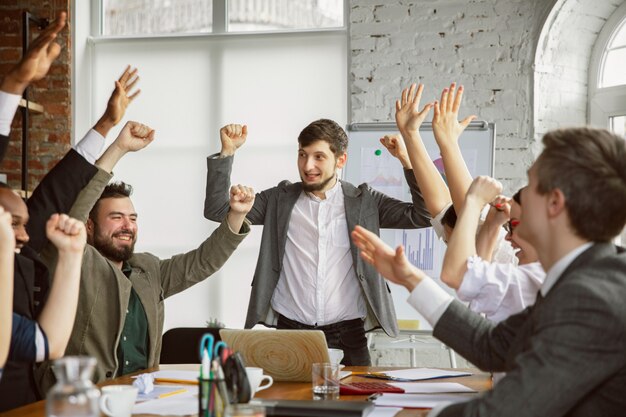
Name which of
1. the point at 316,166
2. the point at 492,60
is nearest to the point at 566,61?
the point at 492,60

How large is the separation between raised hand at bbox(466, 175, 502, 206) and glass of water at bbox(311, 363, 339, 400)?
22.2 inches

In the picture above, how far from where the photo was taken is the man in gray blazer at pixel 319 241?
11.6 ft

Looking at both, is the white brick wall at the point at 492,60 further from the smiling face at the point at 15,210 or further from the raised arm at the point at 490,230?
the smiling face at the point at 15,210

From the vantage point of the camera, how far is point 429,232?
185 inches

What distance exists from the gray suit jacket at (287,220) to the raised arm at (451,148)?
930 mm

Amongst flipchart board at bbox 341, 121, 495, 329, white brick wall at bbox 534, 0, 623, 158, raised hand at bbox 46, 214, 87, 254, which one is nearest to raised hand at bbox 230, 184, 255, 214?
raised hand at bbox 46, 214, 87, 254

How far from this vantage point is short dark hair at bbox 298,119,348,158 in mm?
3652

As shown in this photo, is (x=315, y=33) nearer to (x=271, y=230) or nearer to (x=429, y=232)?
(x=429, y=232)

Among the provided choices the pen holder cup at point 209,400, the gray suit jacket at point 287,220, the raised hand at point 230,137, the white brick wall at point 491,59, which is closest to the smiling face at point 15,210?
the pen holder cup at point 209,400

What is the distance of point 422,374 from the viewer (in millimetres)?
2498

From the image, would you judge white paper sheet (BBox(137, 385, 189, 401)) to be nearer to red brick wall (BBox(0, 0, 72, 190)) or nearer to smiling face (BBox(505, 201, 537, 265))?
smiling face (BBox(505, 201, 537, 265))

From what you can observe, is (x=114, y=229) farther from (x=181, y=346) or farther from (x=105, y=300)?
(x=181, y=346)

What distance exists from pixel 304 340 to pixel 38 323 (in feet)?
2.89

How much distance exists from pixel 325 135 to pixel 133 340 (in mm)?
1237
